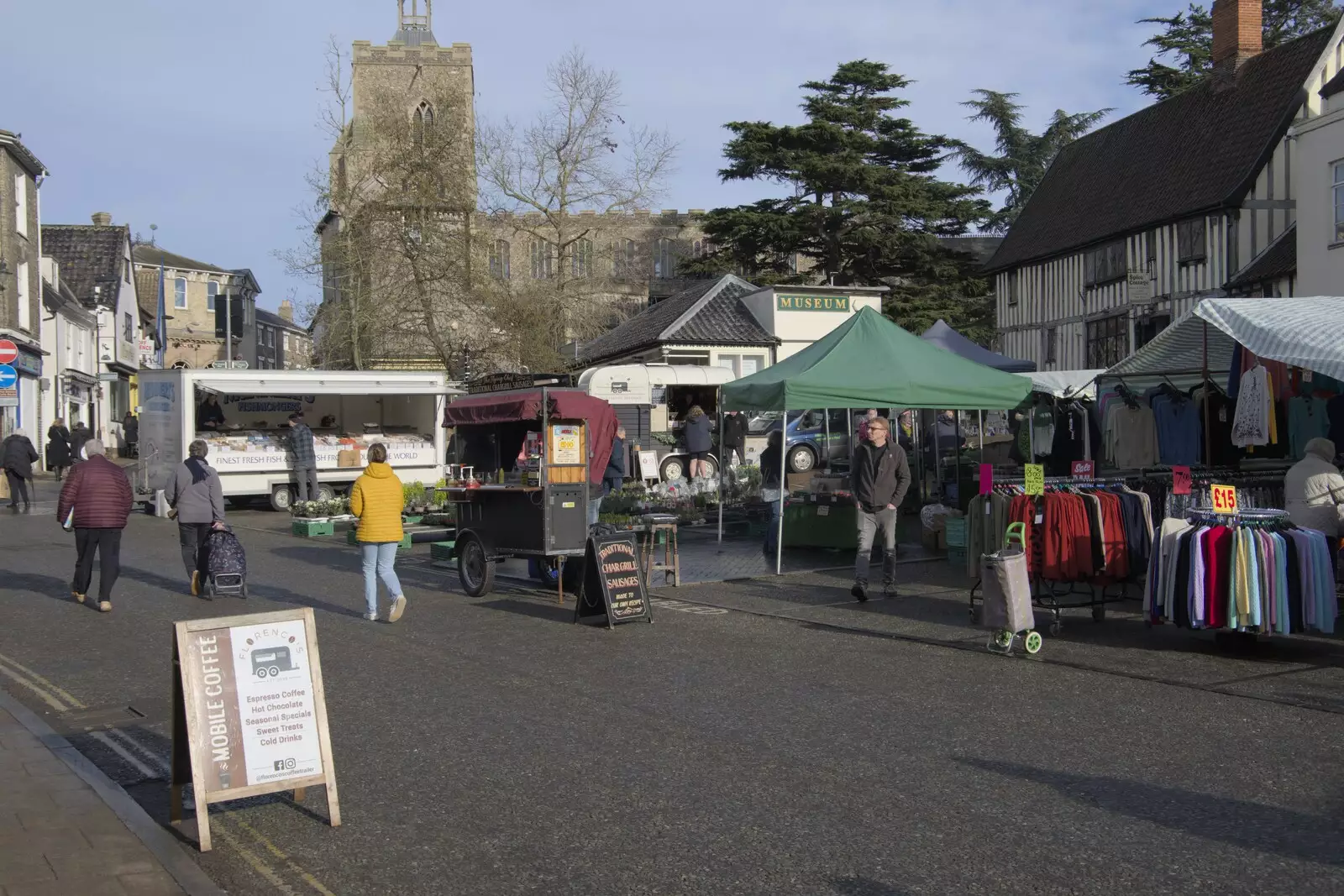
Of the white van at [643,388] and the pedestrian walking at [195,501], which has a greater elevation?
the white van at [643,388]

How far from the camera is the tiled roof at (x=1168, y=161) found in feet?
85.7

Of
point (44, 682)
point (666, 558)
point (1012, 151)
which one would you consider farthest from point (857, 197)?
point (44, 682)

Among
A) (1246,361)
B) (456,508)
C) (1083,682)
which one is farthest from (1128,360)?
(456,508)

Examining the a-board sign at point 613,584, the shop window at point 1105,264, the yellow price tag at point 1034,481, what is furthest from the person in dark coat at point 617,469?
the shop window at point 1105,264

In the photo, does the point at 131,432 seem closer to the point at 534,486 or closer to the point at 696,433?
the point at 696,433

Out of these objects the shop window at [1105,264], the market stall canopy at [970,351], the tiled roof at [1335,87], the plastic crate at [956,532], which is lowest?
the plastic crate at [956,532]

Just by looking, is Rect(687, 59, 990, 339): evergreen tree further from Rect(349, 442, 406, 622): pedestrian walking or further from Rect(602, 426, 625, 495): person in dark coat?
Rect(349, 442, 406, 622): pedestrian walking

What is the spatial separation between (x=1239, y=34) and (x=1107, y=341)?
25.3ft

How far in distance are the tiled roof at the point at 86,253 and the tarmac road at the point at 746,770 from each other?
44.5 metres

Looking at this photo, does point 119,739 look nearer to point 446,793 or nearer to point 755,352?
point 446,793

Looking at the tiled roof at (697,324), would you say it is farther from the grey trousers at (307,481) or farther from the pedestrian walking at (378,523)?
the pedestrian walking at (378,523)

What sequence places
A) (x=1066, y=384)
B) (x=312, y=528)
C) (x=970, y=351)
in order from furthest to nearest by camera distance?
(x=970, y=351) < (x=312, y=528) < (x=1066, y=384)

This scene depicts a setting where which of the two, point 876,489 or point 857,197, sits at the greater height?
point 857,197

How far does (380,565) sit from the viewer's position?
37.3 ft
